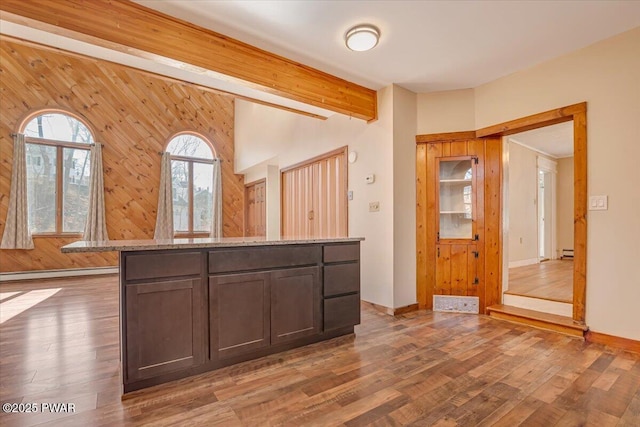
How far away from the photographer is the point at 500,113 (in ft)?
11.8

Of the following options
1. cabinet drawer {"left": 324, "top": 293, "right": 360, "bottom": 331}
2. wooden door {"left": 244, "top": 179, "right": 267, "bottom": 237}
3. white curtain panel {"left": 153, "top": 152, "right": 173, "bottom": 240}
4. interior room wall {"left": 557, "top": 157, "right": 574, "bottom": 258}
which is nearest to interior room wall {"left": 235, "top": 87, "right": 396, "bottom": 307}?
cabinet drawer {"left": 324, "top": 293, "right": 360, "bottom": 331}

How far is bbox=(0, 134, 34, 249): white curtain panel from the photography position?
18.2 ft

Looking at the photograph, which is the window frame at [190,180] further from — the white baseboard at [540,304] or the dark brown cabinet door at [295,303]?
the white baseboard at [540,304]

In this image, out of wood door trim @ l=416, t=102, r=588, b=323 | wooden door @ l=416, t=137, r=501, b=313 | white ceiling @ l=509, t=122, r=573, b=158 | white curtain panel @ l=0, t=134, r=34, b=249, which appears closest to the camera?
wood door trim @ l=416, t=102, r=588, b=323

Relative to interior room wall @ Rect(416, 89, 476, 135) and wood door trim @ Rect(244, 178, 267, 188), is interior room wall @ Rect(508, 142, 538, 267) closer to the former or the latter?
interior room wall @ Rect(416, 89, 476, 135)

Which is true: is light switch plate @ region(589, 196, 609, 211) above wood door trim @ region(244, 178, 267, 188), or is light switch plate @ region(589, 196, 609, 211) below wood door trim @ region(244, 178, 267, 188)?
below

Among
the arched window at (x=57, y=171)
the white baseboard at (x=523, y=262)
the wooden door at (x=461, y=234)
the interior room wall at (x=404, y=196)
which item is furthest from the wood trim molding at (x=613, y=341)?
the arched window at (x=57, y=171)

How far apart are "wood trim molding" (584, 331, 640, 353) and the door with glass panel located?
1141 mm

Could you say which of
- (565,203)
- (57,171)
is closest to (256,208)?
(57,171)

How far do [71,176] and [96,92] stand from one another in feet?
5.88

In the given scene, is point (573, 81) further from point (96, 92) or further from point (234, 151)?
point (96, 92)

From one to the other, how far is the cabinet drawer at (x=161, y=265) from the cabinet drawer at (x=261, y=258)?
0.42ft

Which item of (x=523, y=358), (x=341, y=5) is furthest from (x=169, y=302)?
(x=523, y=358)

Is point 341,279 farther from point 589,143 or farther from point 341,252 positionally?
point 589,143
